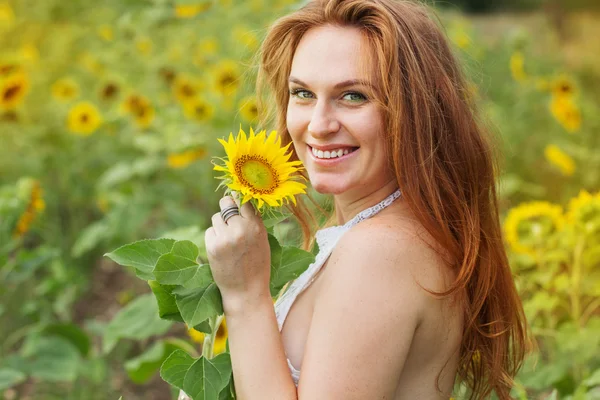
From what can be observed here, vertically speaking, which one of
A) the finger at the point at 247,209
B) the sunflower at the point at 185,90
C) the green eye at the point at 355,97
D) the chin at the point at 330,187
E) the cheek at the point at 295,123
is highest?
the green eye at the point at 355,97

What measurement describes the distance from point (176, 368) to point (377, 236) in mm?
357

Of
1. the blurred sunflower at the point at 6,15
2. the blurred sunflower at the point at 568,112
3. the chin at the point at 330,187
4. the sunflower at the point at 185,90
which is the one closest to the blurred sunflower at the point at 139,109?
the sunflower at the point at 185,90

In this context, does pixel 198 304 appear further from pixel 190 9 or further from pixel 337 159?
pixel 190 9

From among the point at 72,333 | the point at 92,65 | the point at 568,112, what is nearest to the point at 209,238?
the point at 72,333

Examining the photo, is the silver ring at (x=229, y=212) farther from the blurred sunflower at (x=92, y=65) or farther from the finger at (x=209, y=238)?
the blurred sunflower at (x=92, y=65)

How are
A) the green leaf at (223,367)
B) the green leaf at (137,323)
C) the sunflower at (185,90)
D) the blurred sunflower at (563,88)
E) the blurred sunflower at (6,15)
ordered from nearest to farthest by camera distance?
the green leaf at (223,367) < the green leaf at (137,323) < the sunflower at (185,90) < the blurred sunflower at (563,88) < the blurred sunflower at (6,15)

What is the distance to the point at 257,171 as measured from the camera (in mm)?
1188

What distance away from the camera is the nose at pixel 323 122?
131cm

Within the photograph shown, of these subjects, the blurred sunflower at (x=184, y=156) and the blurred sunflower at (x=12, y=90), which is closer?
the blurred sunflower at (x=184, y=156)

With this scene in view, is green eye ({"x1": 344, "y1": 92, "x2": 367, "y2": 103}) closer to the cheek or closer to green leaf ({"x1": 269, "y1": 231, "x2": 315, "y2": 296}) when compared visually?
the cheek

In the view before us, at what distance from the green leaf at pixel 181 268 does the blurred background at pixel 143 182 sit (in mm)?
433

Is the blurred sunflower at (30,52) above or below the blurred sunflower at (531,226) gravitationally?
below

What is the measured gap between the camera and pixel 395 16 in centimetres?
134

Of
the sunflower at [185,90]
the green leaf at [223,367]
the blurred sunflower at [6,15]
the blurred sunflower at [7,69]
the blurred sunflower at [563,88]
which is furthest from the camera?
the blurred sunflower at [6,15]
